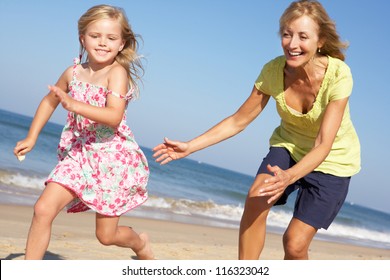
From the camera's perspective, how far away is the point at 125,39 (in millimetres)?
4742

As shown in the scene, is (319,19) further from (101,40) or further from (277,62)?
→ (101,40)

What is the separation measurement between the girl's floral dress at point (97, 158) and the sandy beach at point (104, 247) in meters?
1.29

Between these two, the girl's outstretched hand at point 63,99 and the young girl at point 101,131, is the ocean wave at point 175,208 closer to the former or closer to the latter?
the young girl at point 101,131

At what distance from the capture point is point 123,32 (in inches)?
185

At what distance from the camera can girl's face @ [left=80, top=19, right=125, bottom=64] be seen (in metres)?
4.55

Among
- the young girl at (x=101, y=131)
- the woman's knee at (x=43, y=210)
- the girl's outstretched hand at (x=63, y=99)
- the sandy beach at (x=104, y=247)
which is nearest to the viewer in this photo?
the girl's outstretched hand at (x=63, y=99)

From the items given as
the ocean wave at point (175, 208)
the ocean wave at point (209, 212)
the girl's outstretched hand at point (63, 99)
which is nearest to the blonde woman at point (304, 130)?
the girl's outstretched hand at point (63, 99)

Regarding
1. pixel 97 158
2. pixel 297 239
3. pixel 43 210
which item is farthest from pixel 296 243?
pixel 43 210

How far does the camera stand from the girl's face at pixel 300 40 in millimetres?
4254

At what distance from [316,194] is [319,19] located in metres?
1.25

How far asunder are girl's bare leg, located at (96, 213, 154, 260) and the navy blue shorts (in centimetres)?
118
